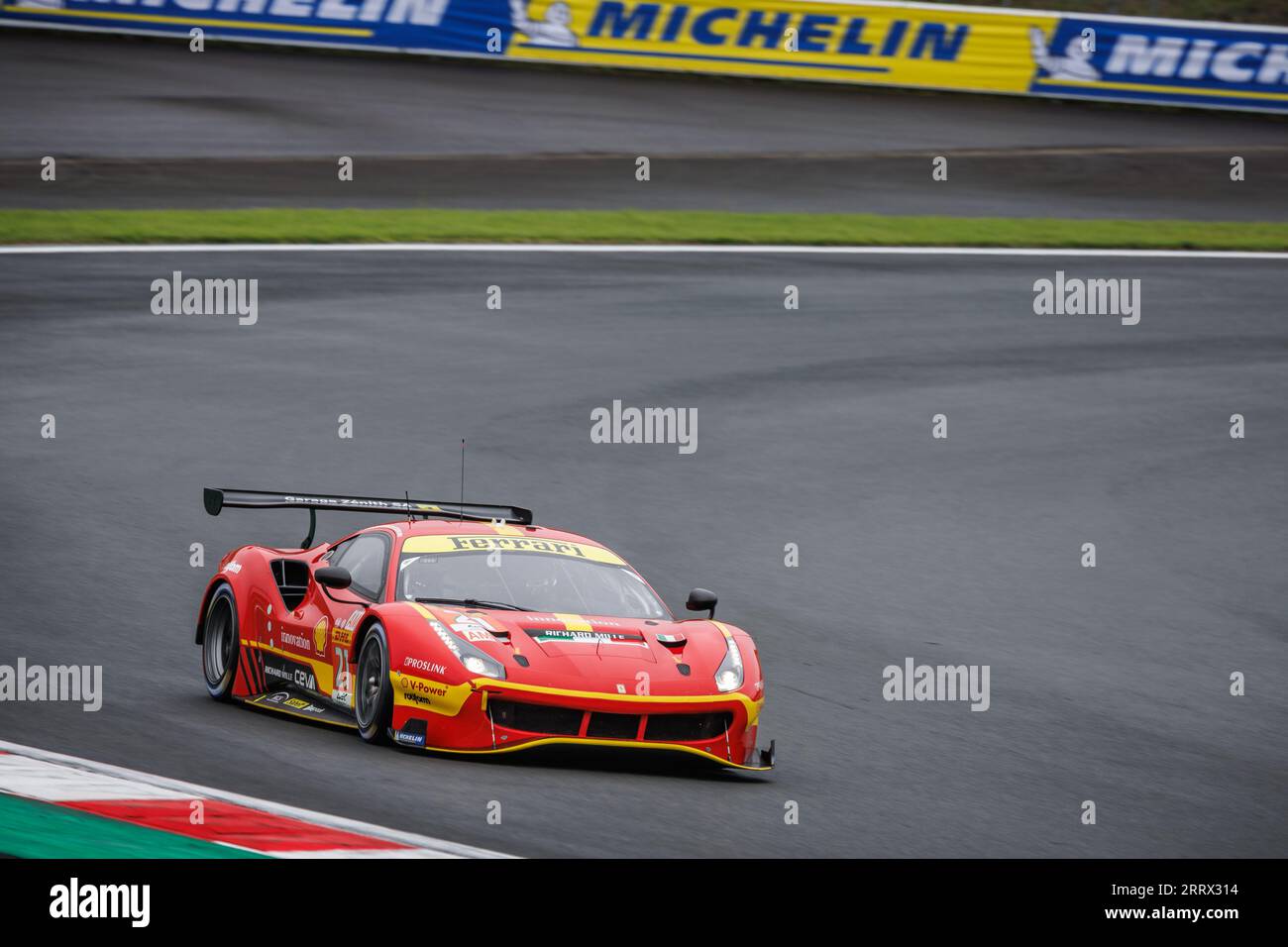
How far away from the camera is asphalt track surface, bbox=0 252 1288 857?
850 cm

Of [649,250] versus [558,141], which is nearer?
[649,250]

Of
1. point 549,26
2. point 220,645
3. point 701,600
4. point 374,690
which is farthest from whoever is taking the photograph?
point 549,26

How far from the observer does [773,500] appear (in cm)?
1479

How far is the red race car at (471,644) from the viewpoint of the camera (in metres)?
8.57

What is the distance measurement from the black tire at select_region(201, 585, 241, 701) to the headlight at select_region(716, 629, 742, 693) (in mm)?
2681

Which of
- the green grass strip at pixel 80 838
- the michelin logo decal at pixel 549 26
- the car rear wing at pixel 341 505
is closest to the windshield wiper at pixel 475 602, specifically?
the car rear wing at pixel 341 505

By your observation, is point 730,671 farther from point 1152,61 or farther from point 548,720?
point 1152,61

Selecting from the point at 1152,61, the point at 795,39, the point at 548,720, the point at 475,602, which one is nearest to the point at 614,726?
the point at 548,720

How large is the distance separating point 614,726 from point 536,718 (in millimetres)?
343

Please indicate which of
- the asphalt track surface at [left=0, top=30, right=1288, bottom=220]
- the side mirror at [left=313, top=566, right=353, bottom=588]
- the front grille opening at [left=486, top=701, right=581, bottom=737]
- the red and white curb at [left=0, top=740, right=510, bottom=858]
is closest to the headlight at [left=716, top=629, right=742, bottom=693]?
the front grille opening at [left=486, top=701, right=581, bottom=737]

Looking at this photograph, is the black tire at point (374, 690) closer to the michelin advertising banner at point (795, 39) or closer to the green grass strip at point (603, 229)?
the green grass strip at point (603, 229)

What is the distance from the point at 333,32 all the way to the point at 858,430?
1670cm

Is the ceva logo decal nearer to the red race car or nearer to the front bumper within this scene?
the red race car

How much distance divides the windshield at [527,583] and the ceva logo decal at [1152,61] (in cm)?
2224
